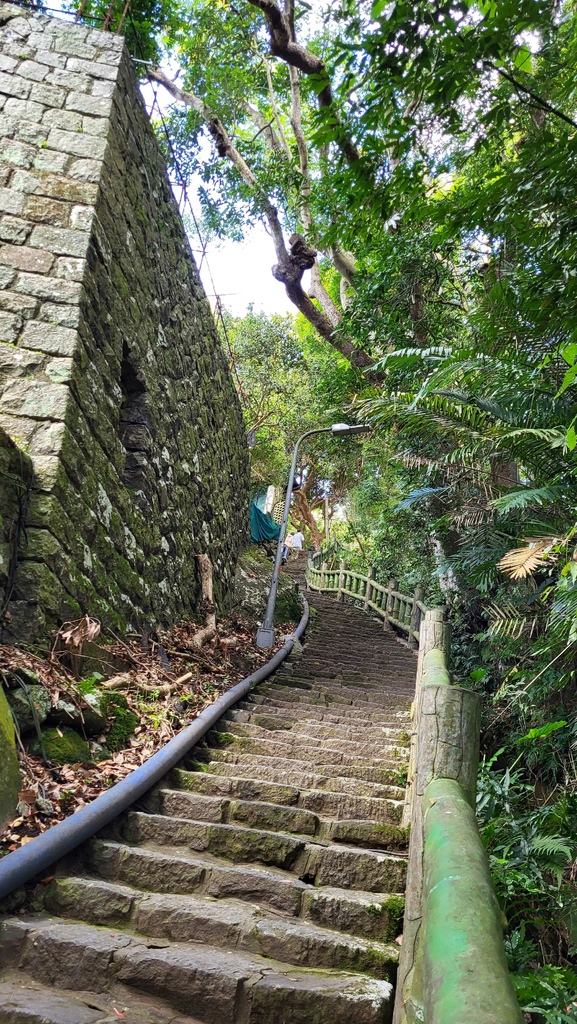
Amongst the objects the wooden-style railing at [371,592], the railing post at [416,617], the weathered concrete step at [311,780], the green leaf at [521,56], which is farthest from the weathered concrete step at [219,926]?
the railing post at [416,617]

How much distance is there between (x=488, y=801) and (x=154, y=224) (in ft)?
19.4

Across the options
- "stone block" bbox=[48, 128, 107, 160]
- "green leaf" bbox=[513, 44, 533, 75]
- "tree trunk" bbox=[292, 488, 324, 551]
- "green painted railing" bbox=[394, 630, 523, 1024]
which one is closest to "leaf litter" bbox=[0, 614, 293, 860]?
"green painted railing" bbox=[394, 630, 523, 1024]

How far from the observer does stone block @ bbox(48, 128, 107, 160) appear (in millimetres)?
5066

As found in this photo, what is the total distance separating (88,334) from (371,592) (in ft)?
35.0

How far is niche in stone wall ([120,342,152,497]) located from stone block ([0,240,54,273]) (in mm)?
1205

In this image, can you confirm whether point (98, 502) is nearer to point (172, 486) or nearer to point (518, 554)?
point (172, 486)

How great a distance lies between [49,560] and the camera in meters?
3.97

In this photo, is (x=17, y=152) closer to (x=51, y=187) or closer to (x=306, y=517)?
(x=51, y=187)

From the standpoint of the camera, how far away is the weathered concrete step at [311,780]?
12.7 feet

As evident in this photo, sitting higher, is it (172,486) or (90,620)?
(172,486)

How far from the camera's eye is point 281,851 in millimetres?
3098

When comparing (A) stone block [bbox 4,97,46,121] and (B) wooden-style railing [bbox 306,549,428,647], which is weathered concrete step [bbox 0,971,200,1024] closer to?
(A) stone block [bbox 4,97,46,121]

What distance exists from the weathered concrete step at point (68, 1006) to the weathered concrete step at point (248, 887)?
0.65 metres

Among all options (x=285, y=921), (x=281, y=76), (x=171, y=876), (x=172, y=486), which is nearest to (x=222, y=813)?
(x=171, y=876)
